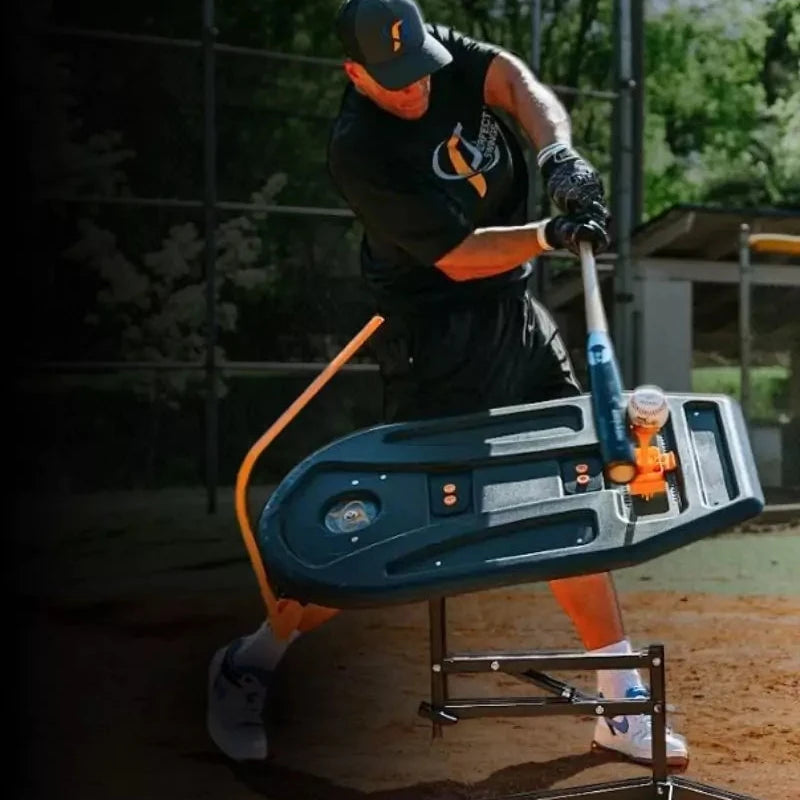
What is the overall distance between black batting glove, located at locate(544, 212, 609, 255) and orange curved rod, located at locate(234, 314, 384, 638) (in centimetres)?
36

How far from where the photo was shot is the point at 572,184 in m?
1.50

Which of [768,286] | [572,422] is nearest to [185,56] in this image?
[572,422]

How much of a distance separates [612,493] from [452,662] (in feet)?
1.21

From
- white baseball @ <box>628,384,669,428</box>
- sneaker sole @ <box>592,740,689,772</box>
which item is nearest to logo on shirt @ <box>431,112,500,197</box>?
white baseball @ <box>628,384,669,428</box>

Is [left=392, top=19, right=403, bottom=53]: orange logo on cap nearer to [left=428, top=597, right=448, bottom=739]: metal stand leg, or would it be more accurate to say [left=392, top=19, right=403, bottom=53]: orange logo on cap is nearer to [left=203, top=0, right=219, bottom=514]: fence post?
[left=203, top=0, right=219, bottom=514]: fence post

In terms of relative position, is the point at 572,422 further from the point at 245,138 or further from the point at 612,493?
the point at 245,138

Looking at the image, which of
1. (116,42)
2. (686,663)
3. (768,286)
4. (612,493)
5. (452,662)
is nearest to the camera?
(612,493)

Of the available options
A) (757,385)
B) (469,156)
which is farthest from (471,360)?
(757,385)

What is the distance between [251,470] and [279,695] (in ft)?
1.16

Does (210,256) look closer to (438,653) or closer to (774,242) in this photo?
(438,653)

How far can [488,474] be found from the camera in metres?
1.40

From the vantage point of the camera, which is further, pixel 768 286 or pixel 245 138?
pixel 768 286

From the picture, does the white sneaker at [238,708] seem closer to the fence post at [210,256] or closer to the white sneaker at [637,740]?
the fence post at [210,256]

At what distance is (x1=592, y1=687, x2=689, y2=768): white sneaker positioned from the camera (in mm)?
1694
